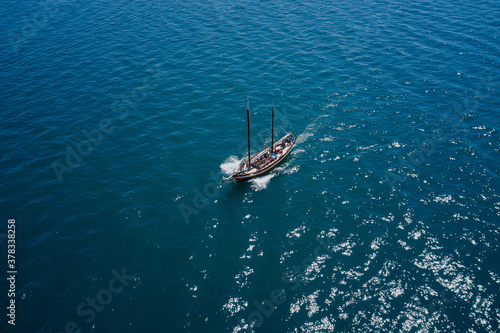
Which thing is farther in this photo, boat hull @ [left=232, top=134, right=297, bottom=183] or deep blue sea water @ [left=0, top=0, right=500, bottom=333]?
boat hull @ [left=232, top=134, right=297, bottom=183]

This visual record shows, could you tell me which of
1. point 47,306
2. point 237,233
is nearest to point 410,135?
point 237,233

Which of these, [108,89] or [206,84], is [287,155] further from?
[108,89]

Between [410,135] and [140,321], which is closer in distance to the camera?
[140,321]

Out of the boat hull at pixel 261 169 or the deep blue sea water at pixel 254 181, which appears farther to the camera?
the boat hull at pixel 261 169

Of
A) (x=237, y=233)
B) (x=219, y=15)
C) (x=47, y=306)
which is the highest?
(x=219, y=15)

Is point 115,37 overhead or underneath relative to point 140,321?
overhead

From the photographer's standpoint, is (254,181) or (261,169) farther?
(261,169)

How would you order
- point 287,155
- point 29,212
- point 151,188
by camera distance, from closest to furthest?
point 29,212, point 151,188, point 287,155

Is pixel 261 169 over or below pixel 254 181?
over
